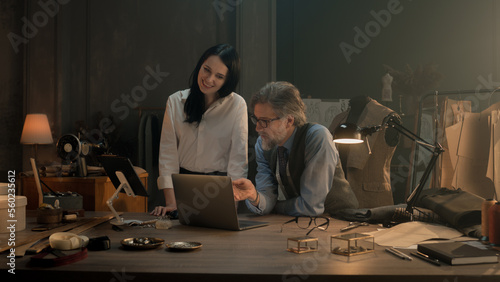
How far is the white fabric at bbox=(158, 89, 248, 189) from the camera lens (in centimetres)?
274

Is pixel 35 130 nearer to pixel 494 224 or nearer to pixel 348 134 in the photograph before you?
pixel 348 134

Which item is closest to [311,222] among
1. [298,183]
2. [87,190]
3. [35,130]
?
[298,183]

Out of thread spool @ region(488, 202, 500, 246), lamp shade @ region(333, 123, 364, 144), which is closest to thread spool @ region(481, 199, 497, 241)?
thread spool @ region(488, 202, 500, 246)

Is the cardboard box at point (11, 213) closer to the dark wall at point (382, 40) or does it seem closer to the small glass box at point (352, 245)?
the small glass box at point (352, 245)

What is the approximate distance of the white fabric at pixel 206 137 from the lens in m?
2.74

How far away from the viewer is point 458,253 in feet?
4.58

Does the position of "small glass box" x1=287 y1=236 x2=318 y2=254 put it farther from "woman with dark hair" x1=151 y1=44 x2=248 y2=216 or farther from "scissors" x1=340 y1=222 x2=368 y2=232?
"woman with dark hair" x1=151 y1=44 x2=248 y2=216

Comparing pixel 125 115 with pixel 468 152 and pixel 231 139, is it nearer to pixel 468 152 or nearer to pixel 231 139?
pixel 231 139

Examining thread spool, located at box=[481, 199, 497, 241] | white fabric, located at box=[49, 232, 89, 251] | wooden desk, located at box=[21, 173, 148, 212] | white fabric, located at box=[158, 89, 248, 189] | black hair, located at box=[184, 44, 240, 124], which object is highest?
black hair, located at box=[184, 44, 240, 124]

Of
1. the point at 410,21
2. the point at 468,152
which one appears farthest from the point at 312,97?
the point at 468,152

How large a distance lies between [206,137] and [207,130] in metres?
0.04

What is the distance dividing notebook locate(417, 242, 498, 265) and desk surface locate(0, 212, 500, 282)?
0.02 m

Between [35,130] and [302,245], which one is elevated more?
[35,130]

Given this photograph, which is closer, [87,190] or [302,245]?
[302,245]
